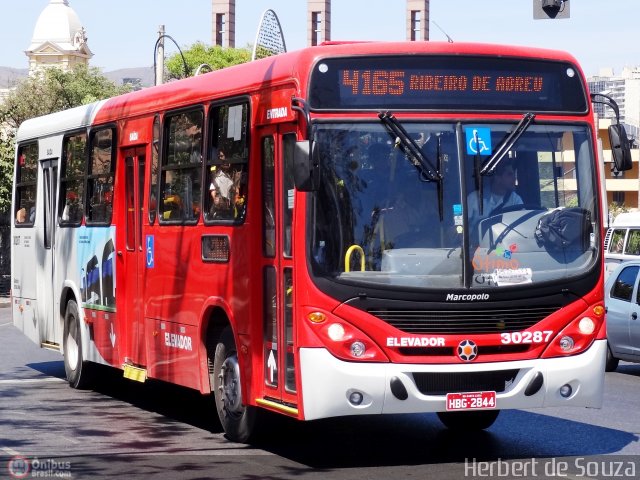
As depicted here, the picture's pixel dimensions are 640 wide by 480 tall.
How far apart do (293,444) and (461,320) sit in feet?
7.33

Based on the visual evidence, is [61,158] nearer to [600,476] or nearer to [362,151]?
[362,151]

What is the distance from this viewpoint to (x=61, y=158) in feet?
53.2

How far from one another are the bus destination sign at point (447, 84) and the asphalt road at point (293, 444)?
264 cm

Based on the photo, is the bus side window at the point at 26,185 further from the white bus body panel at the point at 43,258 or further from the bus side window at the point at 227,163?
the bus side window at the point at 227,163

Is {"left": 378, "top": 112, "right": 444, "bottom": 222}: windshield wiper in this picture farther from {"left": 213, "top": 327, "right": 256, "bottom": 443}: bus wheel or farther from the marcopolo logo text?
{"left": 213, "top": 327, "right": 256, "bottom": 443}: bus wheel

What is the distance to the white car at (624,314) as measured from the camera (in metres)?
18.0

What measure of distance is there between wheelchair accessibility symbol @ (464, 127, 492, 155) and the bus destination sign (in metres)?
0.17

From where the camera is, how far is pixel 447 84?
32.7 ft

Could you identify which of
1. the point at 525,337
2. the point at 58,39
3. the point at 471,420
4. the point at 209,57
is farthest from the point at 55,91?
the point at 58,39

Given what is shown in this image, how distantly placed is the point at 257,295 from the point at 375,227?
A: 134cm

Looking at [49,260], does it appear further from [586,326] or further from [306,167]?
[586,326]

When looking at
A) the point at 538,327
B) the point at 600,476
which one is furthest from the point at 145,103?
the point at 600,476

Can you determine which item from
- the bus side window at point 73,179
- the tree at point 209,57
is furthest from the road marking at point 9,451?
the tree at point 209,57

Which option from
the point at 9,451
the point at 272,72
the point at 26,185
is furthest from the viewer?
the point at 26,185
